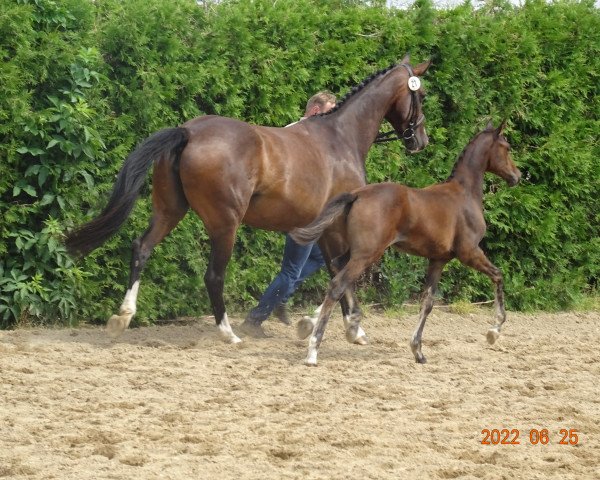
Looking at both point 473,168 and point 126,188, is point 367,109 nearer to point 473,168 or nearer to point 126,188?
point 473,168

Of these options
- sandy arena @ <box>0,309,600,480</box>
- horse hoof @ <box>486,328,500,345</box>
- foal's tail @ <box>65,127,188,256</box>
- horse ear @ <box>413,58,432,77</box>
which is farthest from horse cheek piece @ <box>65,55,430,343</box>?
horse hoof @ <box>486,328,500,345</box>

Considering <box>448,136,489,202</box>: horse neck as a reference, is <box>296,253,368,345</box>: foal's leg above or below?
below

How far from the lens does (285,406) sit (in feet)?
19.7

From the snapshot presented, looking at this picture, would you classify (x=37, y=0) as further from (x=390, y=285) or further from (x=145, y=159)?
(x=390, y=285)

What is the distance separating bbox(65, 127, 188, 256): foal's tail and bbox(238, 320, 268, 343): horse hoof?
1.72 meters

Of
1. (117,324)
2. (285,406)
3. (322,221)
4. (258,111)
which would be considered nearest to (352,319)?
(322,221)

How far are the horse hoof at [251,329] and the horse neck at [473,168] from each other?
7.24 feet

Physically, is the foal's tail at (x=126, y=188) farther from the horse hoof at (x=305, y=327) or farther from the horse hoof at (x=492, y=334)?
the horse hoof at (x=492, y=334)

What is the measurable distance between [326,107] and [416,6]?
200 cm

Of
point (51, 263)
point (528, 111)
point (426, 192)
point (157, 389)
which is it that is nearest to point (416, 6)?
point (528, 111)

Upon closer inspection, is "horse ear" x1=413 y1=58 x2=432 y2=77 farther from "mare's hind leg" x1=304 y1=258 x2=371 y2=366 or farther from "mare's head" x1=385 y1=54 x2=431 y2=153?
"mare's hind leg" x1=304 y1=258 x2=371 y2=366

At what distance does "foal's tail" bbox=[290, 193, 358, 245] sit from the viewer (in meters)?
7.30

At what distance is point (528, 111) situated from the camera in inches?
440

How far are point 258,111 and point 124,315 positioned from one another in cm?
271
